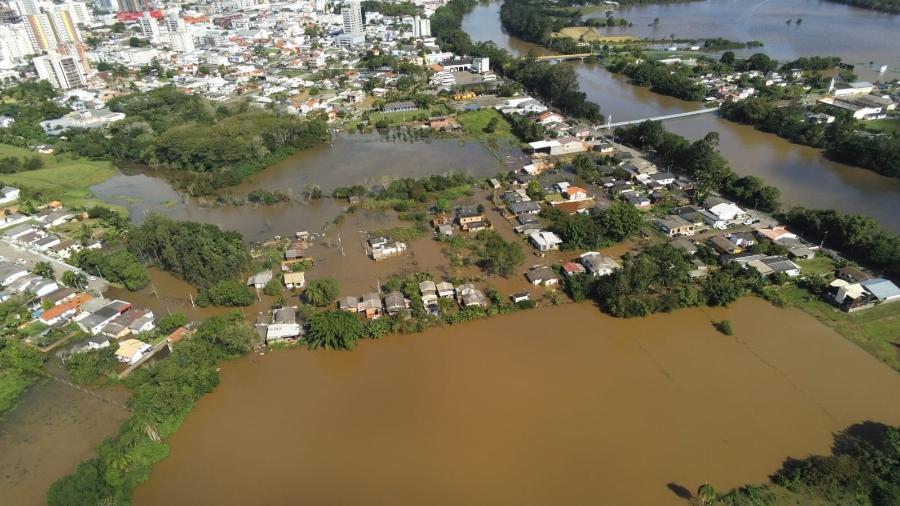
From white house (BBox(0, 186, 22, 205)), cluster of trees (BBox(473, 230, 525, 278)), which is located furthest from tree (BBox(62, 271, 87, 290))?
cluster of trees (BBox(473, 230, 525, 278))

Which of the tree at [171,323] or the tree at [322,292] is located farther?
the tree at [322,292]

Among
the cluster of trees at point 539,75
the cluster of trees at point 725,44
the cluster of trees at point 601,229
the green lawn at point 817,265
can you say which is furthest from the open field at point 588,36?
the green lawn at point 817,265

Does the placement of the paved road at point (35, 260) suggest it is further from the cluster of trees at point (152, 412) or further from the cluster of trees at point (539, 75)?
the cluster of trees at point (539, 75)

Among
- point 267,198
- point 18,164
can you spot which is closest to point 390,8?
point 18,164

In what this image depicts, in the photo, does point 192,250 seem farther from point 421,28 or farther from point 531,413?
point 421,28

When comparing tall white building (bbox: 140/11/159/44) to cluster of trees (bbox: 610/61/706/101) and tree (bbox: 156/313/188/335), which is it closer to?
cluster of trees (bbox: 610/61/706/101)

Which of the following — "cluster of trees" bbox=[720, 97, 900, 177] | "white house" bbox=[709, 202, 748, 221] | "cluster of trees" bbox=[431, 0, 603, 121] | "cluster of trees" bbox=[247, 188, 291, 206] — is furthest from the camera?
"cluster of trees" bbox=[431, 0, 603, 121]
